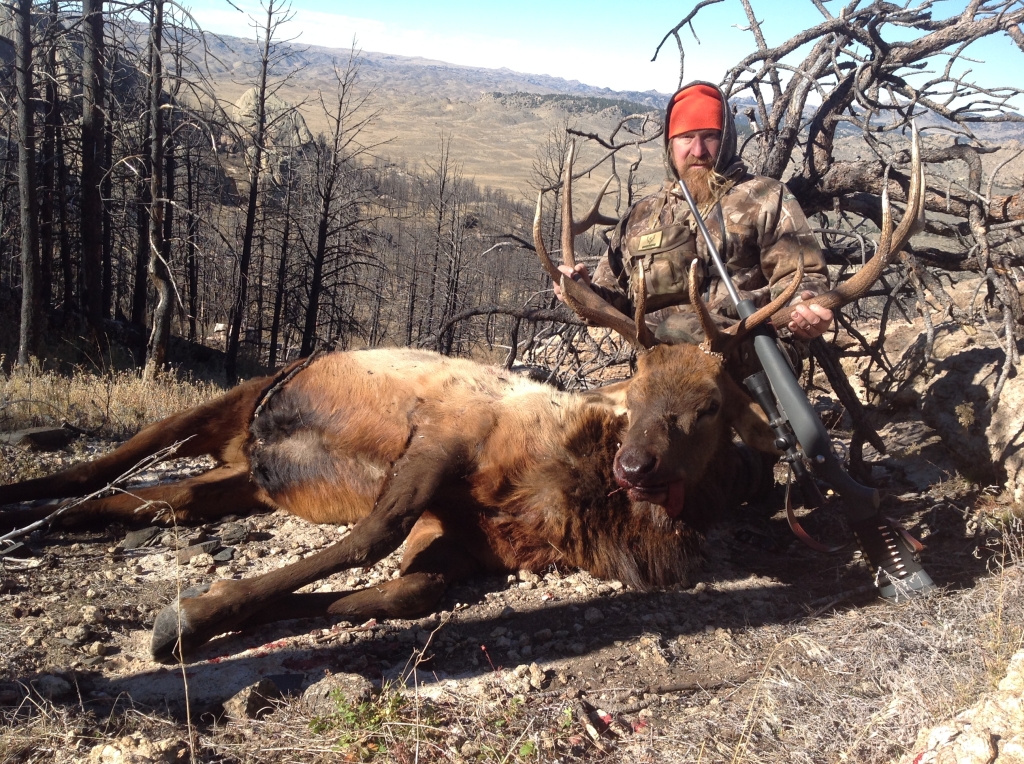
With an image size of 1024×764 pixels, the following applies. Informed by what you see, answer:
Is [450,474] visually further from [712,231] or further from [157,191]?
[157,191]

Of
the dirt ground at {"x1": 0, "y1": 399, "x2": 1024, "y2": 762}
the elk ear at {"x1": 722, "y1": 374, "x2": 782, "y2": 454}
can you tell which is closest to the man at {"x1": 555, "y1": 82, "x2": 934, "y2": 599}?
the elk ear at {"x1": 722, "y1": 374, "x2": 782, "y2": 454}

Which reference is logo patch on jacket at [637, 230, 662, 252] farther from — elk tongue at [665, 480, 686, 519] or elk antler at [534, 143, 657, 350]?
elk tongue at [665, 480, 686, 519]

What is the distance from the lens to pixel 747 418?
432cm

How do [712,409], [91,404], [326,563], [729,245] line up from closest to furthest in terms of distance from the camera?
[326,563] → [712,409] → [729,245] → [91,404]

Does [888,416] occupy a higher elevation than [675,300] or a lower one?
lower

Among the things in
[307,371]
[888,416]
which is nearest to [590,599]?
[307,371]

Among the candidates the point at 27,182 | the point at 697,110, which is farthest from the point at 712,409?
the point at 27,182

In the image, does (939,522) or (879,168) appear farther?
(879,168)

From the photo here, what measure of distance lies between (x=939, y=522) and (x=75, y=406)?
7.07 metres

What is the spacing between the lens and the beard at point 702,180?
533 cm

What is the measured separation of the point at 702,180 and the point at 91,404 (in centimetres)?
570

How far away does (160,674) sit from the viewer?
3.03 metres

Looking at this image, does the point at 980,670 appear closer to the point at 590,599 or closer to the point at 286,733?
the point at 590,599

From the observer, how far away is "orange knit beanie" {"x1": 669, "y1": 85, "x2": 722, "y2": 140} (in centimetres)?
539
